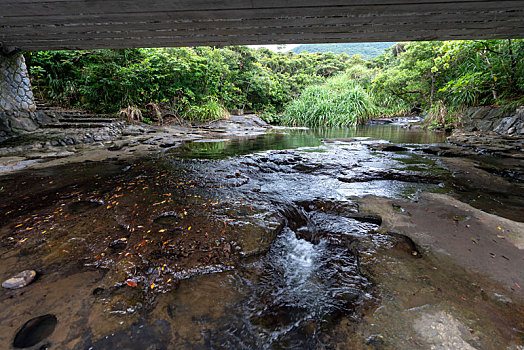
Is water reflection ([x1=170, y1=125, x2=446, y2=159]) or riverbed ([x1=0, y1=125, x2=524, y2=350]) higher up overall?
water reflection ([x1=170, y1=125, x2=446, y2=159])

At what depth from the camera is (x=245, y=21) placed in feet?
11.4

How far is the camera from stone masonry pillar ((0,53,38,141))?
540 centimetres

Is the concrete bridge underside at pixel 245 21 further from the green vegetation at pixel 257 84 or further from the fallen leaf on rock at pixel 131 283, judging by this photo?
the green vegetation at pixel 257 84

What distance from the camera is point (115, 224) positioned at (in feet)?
5.83

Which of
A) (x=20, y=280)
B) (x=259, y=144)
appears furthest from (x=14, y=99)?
(x=20, y=280)

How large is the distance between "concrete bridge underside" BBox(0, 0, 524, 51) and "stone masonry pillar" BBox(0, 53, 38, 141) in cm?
123

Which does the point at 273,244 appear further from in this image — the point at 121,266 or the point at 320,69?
the point at 320,69

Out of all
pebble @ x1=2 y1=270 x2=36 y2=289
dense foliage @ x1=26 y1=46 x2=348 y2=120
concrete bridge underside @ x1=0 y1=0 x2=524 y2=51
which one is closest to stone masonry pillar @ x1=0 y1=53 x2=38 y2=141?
concrete bridge underside @ x1=0 y1=0 x2=524 y2=51

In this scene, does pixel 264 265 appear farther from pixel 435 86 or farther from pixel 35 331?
pixel 435 86

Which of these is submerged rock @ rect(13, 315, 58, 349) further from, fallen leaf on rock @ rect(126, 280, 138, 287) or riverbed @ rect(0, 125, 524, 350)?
fallen leaf on rock @ rect(126, 280, 138, 287)

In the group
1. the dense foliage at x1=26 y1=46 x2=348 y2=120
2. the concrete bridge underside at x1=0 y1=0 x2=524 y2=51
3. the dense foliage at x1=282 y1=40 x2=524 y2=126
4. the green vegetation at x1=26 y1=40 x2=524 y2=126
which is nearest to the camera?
the concrete bridge underside at x1=0 y1=0 x2=524 y2=51

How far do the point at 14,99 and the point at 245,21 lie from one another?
6.75 metres

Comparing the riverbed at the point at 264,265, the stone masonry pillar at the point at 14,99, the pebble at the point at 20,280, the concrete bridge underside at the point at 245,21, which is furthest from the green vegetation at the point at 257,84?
the pebble at the point at 20,280

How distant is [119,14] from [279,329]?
14.4 feet
